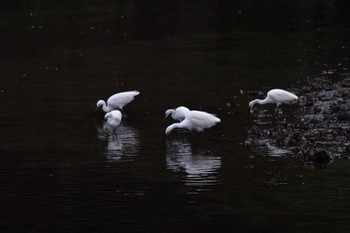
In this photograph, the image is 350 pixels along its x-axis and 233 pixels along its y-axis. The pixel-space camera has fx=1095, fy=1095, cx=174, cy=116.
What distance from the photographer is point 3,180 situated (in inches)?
698

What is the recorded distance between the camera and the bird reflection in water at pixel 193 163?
1741 cm

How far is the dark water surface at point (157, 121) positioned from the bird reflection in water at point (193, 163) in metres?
0.04

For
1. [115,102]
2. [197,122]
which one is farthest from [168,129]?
[115,102]

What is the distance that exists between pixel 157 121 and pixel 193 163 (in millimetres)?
3965

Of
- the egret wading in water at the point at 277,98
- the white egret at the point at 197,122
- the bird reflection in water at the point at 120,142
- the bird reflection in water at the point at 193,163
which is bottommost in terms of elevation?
the bird reflection in water at the point at 193,163

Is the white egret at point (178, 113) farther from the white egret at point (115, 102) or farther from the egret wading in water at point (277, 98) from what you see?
the egret wading in water at point (277, 98)

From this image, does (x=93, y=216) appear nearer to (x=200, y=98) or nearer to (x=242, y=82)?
(x=200, y=98)

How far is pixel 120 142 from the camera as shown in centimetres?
2083

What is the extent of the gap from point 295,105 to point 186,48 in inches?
381

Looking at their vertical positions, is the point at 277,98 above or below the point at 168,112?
above

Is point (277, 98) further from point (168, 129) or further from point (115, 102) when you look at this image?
point (115, 102)

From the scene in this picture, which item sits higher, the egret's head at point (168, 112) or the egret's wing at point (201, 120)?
the egret's head at point (168, 112)

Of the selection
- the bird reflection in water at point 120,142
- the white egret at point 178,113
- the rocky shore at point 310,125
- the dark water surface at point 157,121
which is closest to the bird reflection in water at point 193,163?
the dark water surface at point 157,121

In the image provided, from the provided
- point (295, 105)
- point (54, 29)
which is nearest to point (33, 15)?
point (54, 29)
